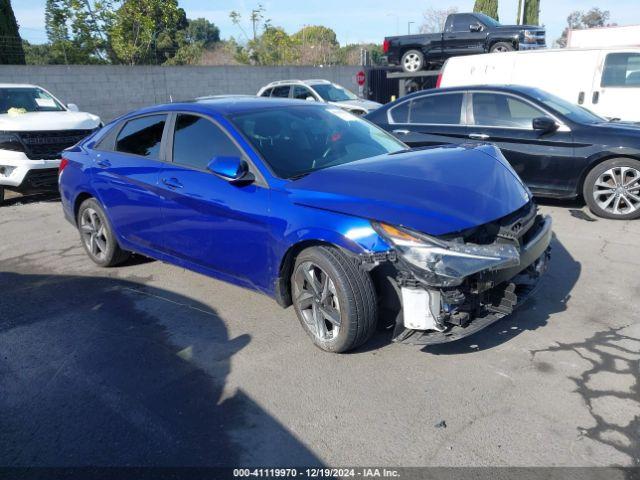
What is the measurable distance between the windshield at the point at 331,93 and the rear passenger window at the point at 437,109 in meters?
7.35

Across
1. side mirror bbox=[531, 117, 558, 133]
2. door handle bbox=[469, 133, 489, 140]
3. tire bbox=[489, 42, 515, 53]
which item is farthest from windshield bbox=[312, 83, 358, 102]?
side mirror bbox=[531, 117, 558, 133]

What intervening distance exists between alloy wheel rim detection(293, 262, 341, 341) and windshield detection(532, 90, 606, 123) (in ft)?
15.4

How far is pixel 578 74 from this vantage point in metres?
9.86

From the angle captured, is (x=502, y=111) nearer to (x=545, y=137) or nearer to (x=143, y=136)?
(x=545, y=137)

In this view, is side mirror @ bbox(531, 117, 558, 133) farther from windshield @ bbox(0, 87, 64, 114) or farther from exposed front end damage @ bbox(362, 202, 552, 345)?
windshield @ bbox(0, 87, 64, 114)

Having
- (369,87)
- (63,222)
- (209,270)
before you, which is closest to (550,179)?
(209,270)

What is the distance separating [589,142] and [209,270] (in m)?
4.78

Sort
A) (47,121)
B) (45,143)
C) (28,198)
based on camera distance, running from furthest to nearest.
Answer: (28,198)
(47,121)
(45,143)

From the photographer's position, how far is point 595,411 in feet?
9.73

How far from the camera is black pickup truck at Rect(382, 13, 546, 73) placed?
15891mm

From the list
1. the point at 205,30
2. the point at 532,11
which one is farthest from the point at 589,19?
the point at 205,30

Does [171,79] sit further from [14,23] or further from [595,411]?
[595,411]

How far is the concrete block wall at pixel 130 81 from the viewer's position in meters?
17.3

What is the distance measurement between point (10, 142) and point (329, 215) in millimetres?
7268
